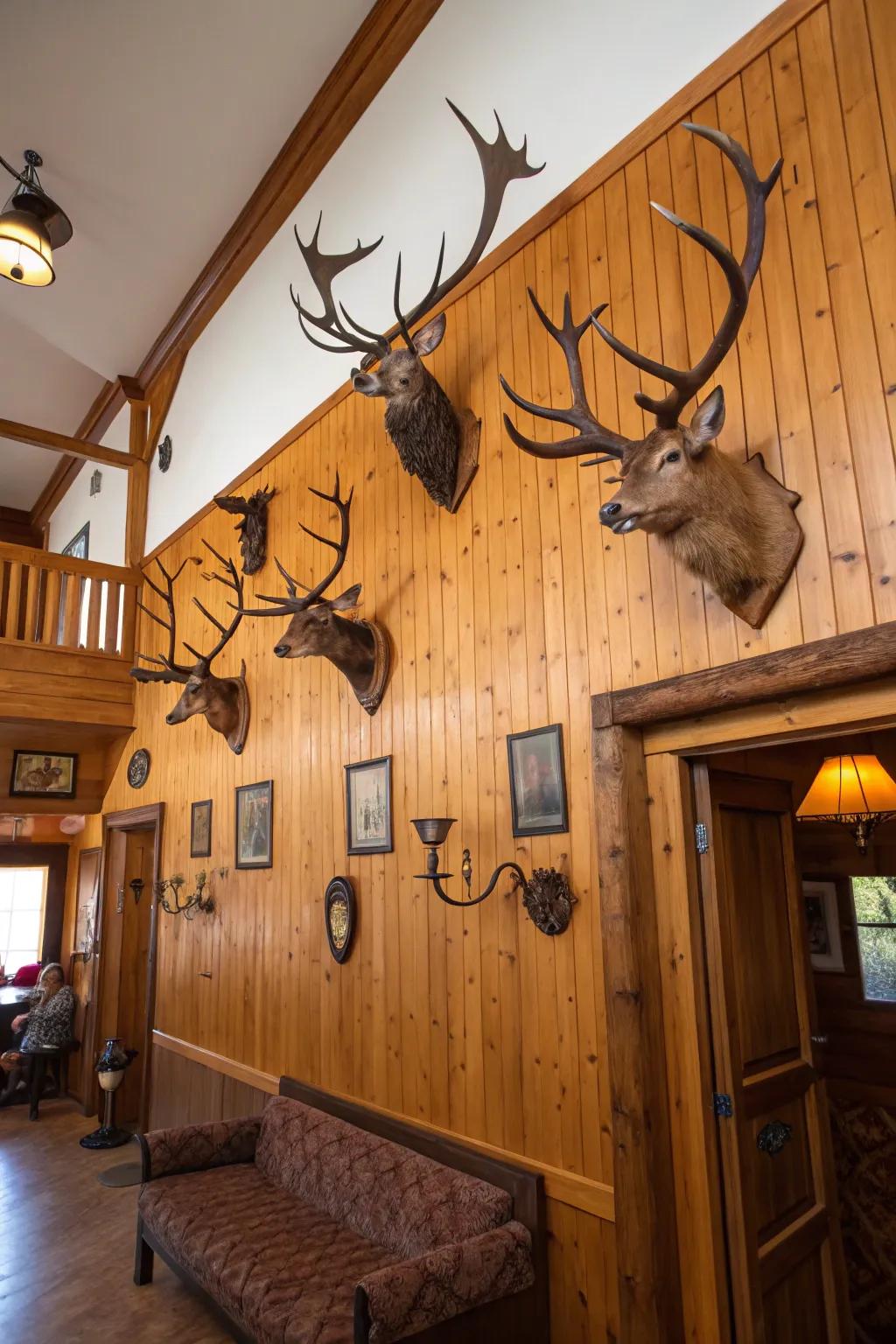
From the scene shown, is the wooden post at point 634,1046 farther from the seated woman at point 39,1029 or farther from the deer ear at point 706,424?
the seated woman at point 39,1029

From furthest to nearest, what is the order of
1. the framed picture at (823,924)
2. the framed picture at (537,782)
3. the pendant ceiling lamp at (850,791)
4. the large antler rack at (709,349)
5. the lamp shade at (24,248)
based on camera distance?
1. the lamp shade at (24,248)
2. the framed picture at (823,924)
3. the pendant ceiling lamp at (850,791)
4. the framed picture at (537,782)
5. the large antler rack at (709,349)

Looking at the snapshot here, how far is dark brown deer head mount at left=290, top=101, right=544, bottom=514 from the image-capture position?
321 centimetres

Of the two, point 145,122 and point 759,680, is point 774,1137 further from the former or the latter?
point 145,122

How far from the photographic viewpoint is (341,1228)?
315 cm

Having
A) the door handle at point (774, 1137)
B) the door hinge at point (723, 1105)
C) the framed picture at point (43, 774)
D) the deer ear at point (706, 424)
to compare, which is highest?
the deer ear at point (706, 424)

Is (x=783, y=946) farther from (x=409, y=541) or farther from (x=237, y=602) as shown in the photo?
(x=237, y=602)

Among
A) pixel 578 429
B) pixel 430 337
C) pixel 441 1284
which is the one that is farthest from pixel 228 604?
pixel 441 1284

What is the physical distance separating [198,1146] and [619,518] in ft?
11.4

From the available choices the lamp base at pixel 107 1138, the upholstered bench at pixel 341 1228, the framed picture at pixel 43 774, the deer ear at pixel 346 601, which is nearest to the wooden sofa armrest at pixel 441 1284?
the upholstered bench at pixel 341 1228

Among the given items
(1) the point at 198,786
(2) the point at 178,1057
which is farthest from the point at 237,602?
(2) the point at 178,1057

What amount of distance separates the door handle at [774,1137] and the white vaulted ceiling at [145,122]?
5258 mm

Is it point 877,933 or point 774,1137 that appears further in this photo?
point 877,933

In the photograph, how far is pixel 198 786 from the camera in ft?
18.0

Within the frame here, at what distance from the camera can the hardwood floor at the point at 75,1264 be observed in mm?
3379
